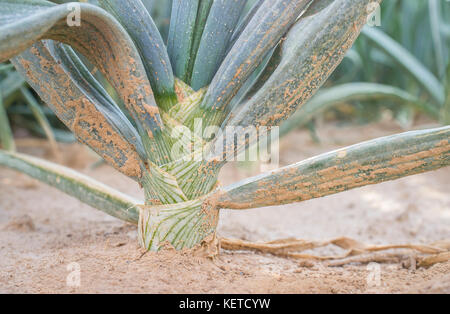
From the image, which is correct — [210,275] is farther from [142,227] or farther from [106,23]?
[106,23]

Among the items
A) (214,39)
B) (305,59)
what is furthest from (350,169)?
(214,39)

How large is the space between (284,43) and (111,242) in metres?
0.48

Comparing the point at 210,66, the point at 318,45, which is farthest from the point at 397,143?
the point at 210,66

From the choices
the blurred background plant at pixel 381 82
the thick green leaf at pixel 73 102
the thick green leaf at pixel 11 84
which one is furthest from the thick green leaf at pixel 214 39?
the thick green leaf at pixel 11 84

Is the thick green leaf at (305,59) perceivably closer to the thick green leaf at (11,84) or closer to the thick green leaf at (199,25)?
the thick green leaf at (199,25)

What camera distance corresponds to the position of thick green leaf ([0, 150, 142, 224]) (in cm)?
81

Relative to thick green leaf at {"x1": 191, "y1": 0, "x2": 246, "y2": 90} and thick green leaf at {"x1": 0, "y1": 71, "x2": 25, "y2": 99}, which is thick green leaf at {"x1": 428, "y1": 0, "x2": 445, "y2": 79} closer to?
thick green leaf at {"x1": 191, "y1": 0, "x2": 246, "y2": 90}

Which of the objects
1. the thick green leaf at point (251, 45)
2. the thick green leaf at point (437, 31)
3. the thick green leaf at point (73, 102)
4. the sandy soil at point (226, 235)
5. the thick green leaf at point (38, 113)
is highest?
the thick green leaf at point (437, 31)

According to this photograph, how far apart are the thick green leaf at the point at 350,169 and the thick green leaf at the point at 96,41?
0.55ft

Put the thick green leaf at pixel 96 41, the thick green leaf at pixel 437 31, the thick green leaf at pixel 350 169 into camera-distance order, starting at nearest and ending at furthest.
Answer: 1. the thick green leaf at pixel 96 41
2. the thick green leaf at pixel 350 169
3. the thick green leaf at pixel 437 31

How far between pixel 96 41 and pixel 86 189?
309 mm

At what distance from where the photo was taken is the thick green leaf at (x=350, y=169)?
625mm

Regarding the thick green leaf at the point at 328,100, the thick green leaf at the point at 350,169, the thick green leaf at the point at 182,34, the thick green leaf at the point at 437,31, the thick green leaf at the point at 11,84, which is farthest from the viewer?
the thick green leaf at the point at 437,31

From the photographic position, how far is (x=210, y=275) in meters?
0.67
